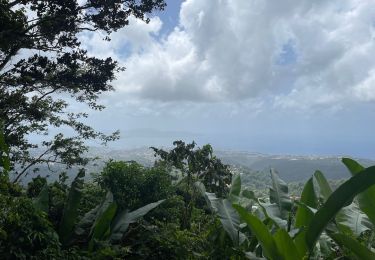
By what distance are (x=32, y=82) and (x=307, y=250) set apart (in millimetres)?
9247

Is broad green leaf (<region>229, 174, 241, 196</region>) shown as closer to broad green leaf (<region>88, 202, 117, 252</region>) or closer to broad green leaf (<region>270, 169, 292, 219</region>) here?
broad green leaf (<region>270, 169, 292, 219</region>)

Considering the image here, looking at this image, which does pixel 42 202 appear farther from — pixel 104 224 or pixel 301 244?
pixel 301 244

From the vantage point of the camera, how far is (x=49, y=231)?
375 centimetres

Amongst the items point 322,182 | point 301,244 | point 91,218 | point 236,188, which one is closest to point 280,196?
point 322,182

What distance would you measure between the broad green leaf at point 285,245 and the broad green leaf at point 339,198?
13cm

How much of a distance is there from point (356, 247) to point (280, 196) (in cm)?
131

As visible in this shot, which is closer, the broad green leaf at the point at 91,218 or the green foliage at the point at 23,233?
the green foliage at the point at 23,233

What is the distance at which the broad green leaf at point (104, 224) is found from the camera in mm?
4324

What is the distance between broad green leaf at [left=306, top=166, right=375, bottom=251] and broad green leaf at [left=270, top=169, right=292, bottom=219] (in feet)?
3.47

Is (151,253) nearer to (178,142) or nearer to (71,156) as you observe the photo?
(178,142)

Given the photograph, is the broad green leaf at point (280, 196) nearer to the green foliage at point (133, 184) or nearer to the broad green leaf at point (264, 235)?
the broad green leaf at point (264, 235)

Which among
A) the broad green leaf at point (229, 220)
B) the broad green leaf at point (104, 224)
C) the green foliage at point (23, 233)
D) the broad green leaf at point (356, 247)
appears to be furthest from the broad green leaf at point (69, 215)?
the broad green leaf at point (356, 247)

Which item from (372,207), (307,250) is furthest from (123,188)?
(372,207)

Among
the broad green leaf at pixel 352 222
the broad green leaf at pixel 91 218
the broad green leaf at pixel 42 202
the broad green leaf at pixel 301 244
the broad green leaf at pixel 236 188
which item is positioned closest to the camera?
the broad green leaf at pixel 301 244
